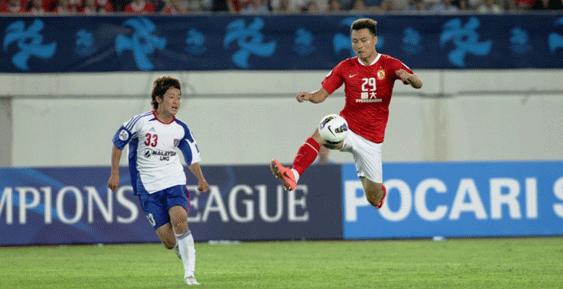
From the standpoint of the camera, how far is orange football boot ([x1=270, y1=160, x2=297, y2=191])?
263 inches

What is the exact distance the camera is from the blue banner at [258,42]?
47.3 ft

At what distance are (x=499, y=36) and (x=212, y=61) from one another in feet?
18.3

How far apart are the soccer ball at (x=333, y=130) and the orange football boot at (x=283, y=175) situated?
1.58ft

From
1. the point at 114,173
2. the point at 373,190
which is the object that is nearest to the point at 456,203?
the point at 373,190

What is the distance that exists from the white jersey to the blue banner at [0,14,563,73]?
7497mm

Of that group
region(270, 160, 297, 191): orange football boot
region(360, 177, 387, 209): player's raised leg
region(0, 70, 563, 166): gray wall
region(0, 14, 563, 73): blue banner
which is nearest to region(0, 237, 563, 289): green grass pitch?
region(360, 177, 387, 209): player's raised leg

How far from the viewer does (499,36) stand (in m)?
15.0

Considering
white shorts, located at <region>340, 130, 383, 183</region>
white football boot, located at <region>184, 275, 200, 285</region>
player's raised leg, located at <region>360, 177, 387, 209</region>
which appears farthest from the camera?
player's raised leg, located at <region>360, 177, 387, 209</region>

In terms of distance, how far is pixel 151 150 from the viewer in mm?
7227

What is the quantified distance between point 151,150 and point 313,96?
160cm

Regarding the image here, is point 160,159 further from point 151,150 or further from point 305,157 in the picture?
point 305,157

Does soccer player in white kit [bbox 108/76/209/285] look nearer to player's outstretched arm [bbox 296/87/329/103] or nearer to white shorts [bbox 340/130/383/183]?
player's outstretched arm [bbox 296/87/329/103]

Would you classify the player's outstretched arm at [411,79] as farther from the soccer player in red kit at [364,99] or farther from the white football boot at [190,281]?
the white football boot at [190,281]

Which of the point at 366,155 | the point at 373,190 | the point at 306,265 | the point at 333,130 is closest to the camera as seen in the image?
Result: the point at 333,130
